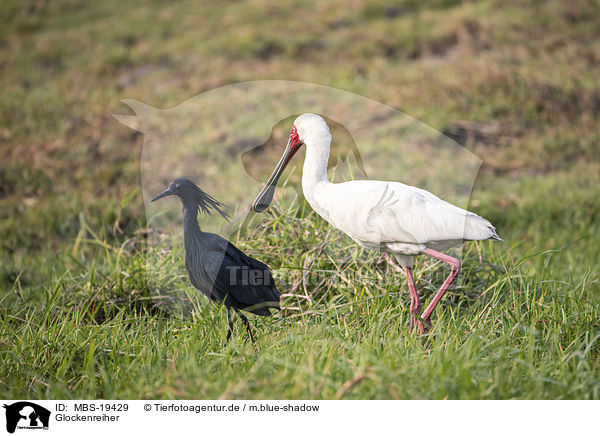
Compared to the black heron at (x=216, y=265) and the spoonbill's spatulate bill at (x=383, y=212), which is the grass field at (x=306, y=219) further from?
the spoonbill's spatulate bill at (x=383, y=212)

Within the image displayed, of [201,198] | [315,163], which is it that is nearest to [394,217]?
[315,163]

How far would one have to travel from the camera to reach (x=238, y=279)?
2.80 meters

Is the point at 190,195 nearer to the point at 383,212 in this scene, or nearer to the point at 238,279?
the point at 238,279

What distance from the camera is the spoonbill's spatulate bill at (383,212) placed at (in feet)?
9.23

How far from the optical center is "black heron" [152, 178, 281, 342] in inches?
108

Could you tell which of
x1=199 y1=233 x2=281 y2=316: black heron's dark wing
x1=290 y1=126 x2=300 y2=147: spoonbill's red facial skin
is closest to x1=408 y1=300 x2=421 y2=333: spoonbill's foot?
x1=199 y1=233 x2=281 y2=316: black heron's dark wing

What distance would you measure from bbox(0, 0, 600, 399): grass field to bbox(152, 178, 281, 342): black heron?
23 centimetres

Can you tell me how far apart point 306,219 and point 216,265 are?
1076 mm
